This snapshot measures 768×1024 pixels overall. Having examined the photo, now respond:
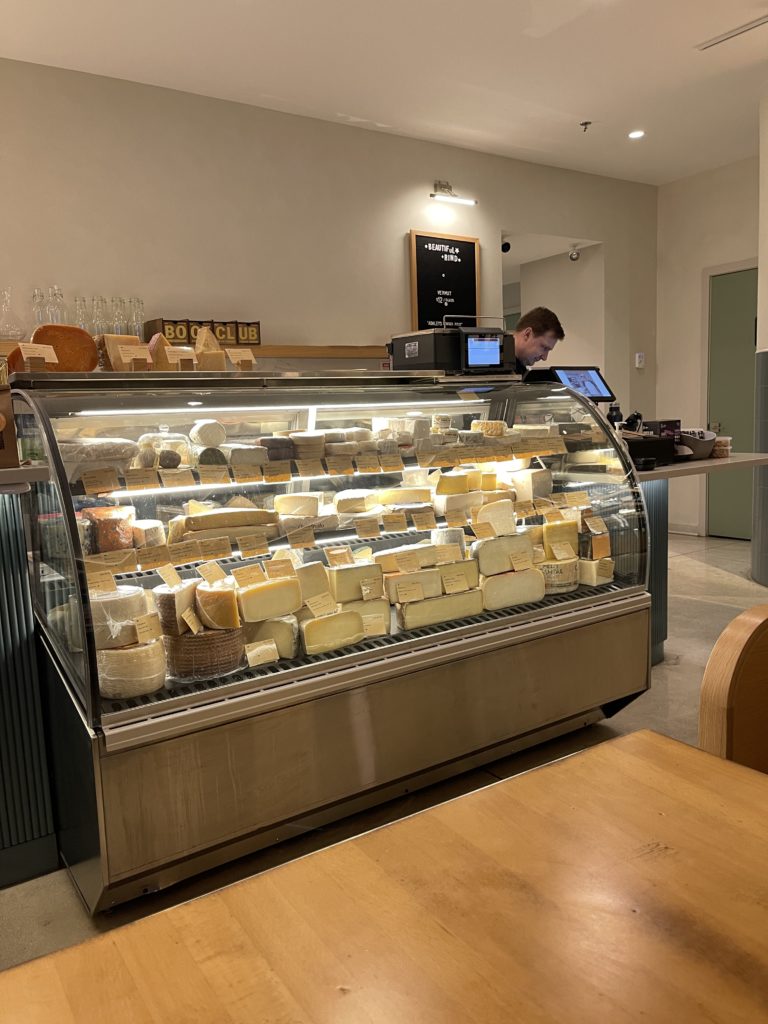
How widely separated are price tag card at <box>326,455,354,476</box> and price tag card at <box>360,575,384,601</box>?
358 mm

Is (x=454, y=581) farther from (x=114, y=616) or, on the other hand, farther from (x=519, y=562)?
(x=114, y=616)

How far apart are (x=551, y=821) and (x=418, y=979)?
1.10 feet

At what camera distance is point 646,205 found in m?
7.53

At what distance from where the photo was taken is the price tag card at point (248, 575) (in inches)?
94.3

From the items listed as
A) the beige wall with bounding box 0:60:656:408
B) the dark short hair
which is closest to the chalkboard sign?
the beige wall with bounding box 0:60:656:408

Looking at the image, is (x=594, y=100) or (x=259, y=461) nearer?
(x=259, y=461)

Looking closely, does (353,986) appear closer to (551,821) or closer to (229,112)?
(551,821)

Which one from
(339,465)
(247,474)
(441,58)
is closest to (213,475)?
(247,474)

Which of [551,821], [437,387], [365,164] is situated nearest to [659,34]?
[365,164]

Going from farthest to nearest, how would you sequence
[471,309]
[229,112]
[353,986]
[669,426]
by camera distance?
[471,309] → [229,112] → [669,426] → [353,986]

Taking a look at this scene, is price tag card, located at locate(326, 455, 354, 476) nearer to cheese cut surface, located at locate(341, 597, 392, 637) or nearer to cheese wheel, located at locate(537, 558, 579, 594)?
cheese cut surface, located at locate(341, 597, 392, 637)

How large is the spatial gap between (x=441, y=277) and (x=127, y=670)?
4.61 meters

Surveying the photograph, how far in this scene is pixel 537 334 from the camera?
488 centimetres

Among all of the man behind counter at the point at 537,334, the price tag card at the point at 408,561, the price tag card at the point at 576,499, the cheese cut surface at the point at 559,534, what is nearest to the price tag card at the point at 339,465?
the price tag card at the point at 408,561
